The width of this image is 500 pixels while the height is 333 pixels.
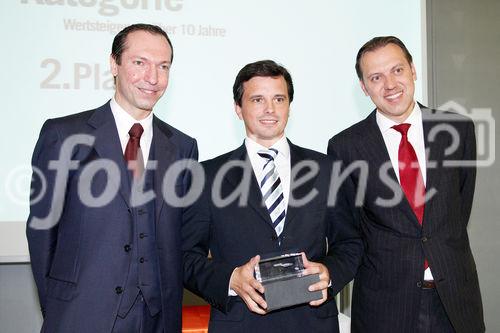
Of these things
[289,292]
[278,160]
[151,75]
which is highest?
[151,75]

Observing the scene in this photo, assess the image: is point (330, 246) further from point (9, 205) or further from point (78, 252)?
point (9, 205)

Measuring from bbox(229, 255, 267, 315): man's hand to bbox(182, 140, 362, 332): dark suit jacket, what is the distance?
73 mm

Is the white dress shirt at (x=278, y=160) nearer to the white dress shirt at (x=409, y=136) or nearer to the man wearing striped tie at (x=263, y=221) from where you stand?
the man wearing striped tie at (x=263, y=221)

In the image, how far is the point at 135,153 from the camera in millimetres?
1799

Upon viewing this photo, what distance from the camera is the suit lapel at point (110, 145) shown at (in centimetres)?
173

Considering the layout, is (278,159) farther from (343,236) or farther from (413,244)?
(413,244)

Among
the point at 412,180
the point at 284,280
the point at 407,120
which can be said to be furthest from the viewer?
the point at 407,120

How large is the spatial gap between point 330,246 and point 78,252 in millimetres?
934

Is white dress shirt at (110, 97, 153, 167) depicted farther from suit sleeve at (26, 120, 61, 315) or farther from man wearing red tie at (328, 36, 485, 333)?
man wearing red tie at (328, 36, 485, 333)

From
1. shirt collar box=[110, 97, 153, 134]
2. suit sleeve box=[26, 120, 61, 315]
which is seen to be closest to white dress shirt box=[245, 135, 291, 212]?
shirt collar box=[110, 97, 153, 134]

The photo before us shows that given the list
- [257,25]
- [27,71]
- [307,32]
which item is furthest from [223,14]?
[27,71]

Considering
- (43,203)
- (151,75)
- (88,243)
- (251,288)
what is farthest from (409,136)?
(43,203)

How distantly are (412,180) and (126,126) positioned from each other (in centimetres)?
111

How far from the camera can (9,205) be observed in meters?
2.88
